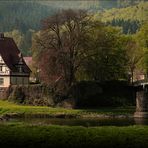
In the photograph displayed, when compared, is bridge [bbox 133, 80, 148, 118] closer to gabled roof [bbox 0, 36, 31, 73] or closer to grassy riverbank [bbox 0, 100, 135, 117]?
grassy riverbank [bbox 0, 100, 135, 117]

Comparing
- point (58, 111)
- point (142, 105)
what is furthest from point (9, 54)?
point (142, 105)

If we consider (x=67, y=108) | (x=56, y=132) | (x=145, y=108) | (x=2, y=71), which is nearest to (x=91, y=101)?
(x=67, y=108)

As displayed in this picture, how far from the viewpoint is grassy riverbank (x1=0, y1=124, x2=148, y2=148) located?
41438 mm

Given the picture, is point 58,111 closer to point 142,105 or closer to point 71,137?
point 142,105

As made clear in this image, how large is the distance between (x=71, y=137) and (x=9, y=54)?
7823 cm

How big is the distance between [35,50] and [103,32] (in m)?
14.8

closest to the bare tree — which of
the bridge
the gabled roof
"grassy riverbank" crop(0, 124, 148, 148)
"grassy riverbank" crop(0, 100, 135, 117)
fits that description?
"grassy riverbank" crop(0, 100, 135, 117)

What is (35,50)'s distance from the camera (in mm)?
101125

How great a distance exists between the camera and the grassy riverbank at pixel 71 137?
136 feet

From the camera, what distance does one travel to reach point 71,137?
138 ft

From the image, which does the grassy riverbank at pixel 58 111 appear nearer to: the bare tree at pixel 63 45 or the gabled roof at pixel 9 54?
the bare tree at pixel 63 45

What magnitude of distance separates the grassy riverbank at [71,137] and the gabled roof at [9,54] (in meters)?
74.2

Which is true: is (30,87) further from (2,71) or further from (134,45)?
(134,45)

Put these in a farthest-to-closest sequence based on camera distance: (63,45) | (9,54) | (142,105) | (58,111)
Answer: (9,54) → (63,45) → (142,105) → (58,111)
